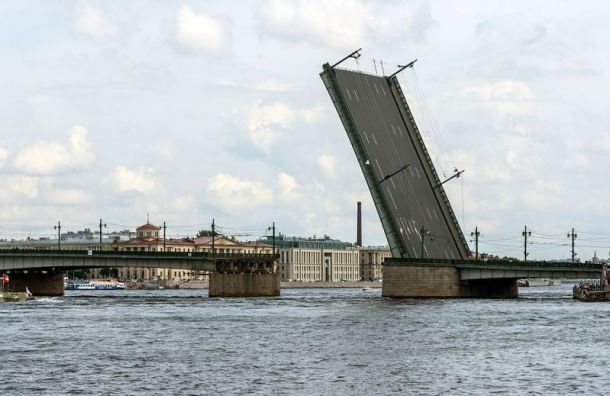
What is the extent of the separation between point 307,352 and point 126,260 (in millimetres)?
45864

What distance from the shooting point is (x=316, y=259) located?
18688cm

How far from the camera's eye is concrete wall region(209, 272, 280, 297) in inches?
3280

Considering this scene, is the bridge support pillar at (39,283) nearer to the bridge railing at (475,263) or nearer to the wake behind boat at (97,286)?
the bridge railing at (475,263)

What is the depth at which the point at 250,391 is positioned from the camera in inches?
1095

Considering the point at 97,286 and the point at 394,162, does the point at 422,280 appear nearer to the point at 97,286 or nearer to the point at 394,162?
the point at 394,162

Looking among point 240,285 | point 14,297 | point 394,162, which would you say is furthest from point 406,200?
point 14,297

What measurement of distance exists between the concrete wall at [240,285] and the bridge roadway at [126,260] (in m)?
0.42

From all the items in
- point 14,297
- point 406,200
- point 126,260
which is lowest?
point 14,297

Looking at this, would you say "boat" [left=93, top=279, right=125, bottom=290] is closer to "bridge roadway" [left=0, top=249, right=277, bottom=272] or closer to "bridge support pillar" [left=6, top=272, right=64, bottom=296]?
"bridge support pillar" [left=6, top=272, right=64, bottom=296]

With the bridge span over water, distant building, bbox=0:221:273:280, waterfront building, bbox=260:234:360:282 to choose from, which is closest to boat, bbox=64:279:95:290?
distant building, bbox=0:221:273:280

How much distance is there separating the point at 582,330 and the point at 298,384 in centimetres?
1883

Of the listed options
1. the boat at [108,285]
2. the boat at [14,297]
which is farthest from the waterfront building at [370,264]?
the boat at [14,297]

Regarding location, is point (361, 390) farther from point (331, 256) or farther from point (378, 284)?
point (331, 256)

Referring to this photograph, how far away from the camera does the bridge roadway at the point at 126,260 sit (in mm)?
80000
